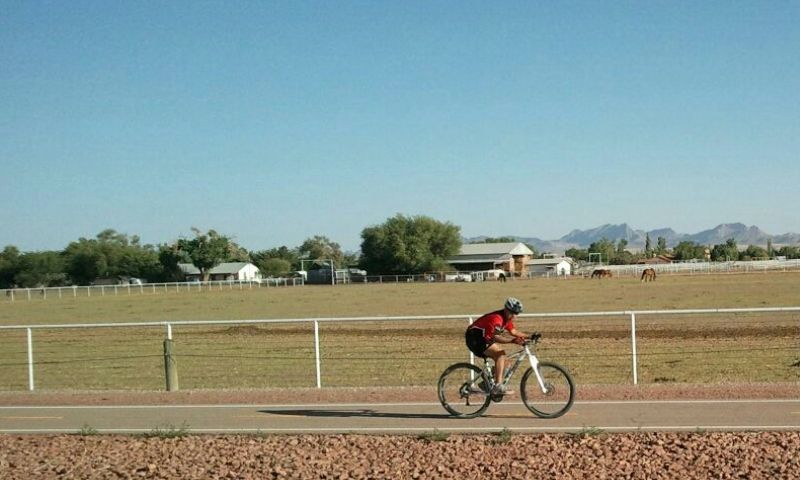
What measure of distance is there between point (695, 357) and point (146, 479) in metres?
15.3

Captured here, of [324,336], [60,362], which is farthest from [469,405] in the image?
[324,336]

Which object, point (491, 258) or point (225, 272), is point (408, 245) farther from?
point (225, 272)

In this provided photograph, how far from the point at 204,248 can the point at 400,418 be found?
12909 centimetres

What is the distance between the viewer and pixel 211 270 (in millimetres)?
145500

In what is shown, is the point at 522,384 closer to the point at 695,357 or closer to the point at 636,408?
the point at 636,408

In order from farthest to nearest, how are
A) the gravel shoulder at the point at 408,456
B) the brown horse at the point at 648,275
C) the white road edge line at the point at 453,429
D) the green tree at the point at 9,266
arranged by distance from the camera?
the green tree at the point at 9,266 → the brown horse at the point at 648,275 → the white road edge line at the point at 453,429 → the gravel shoulder at the point at 408,456

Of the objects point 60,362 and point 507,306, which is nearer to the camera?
point 507,306

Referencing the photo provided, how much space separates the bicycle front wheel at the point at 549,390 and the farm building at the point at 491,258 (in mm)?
129342

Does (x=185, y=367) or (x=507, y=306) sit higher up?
(x=507, y=306)

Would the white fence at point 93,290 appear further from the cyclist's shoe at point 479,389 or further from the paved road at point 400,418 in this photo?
the cyclist's shoe at point 479,389

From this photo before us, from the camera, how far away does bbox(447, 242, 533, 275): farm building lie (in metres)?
145

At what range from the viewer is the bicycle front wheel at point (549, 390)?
460 inches

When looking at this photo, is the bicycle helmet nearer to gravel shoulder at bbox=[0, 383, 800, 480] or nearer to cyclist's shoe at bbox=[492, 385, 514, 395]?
cyclist's shoe at bbox=[492, 385, 514, 395]

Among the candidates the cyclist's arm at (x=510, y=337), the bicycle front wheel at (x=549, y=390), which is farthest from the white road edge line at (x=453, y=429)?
the cyclist's arm at (x=510, y=337)
